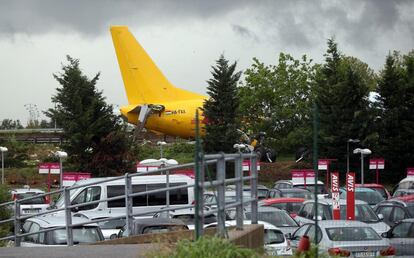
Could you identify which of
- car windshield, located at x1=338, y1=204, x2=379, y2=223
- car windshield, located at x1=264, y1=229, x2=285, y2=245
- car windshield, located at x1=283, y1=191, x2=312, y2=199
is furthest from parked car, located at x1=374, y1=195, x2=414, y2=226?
car windshield, located at x1=264, y1=229, x2=285, y2=245

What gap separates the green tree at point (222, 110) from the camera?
58312mm

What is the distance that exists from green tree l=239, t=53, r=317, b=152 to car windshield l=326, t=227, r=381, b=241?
4955cm

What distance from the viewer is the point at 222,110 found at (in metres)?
59.7

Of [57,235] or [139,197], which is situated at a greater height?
[139,197]

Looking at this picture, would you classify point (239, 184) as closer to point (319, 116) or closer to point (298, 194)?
point (298, 194)

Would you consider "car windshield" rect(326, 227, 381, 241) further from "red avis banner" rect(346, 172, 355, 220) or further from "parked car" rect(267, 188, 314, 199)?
"parked car" rect(267, 188, 314, 199)

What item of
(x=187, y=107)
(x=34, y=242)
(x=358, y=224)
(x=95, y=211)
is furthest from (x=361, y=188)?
(x=187, y=107)

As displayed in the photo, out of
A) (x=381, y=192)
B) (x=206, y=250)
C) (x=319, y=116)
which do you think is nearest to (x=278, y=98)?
(x=319, y=116)

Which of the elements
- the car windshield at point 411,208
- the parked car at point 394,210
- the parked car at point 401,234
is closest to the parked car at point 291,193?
the parked car at point 394,210

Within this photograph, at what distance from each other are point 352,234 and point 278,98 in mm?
53480

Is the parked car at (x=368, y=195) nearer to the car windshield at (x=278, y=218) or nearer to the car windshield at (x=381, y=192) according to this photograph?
the car windshield at (x=381, y=192)

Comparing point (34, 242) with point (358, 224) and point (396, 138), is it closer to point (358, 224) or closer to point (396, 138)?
point (358, 224)

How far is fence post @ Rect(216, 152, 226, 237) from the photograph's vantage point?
35.5ft

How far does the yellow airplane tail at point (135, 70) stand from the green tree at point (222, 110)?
8616 millimetres
